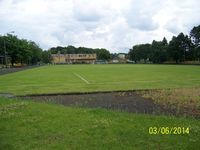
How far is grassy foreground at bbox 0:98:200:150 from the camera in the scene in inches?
229

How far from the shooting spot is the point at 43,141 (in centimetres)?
609

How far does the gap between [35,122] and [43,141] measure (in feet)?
6.10

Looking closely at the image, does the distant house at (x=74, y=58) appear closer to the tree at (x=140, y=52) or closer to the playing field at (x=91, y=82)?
the tree at (x=140, y=52)

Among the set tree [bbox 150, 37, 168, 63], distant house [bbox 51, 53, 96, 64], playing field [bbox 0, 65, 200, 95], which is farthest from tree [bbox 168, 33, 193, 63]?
distant house [bbox 51, 53, 96, 64]

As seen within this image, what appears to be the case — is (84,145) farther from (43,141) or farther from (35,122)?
(35,122)

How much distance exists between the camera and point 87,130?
6.89 meters

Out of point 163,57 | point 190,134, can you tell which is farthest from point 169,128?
point 163,57

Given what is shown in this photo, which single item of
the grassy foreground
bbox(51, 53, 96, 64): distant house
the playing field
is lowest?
the playing field
